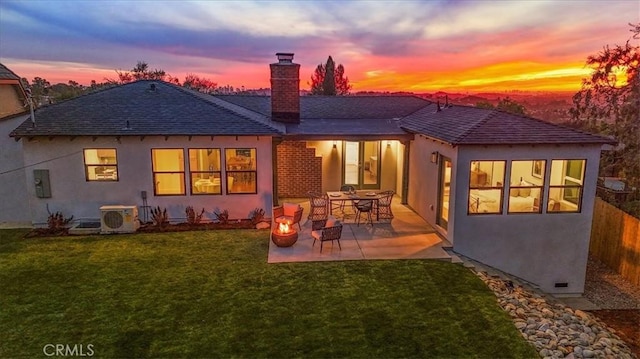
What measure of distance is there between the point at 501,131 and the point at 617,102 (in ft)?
42.2

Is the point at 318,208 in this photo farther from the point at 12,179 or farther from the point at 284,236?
the point at 12,179

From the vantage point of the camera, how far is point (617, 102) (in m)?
18.8

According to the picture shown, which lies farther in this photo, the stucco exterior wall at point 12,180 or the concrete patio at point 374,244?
the stucco exterior wall at point 12,180

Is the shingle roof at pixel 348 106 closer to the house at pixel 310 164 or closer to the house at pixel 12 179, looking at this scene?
the house at pixel 310 164

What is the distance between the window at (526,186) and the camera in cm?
1077

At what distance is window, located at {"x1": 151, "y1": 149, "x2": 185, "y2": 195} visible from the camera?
1244 cm

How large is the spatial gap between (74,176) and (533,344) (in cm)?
1322

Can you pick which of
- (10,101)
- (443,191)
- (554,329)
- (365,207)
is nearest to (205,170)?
(365,207)

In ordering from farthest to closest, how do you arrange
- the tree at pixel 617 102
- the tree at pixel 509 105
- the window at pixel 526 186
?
the tree at pixel 509 105 → the tree at pixel 617 102 → the window at pixel 526 186

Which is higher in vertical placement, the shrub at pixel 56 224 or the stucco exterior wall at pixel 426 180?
the stucco exterior wall at pixel 426 180

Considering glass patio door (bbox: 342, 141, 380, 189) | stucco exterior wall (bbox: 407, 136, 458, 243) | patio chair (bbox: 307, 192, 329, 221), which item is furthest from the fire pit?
glass patio door (bbox: 342, 141, 380, 189)

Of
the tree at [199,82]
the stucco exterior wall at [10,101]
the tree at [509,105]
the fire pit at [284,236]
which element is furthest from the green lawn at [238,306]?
the tree at [199,82]

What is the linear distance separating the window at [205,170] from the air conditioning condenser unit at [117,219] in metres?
2.02

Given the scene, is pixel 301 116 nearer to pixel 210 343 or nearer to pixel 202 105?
pixel 202 105
